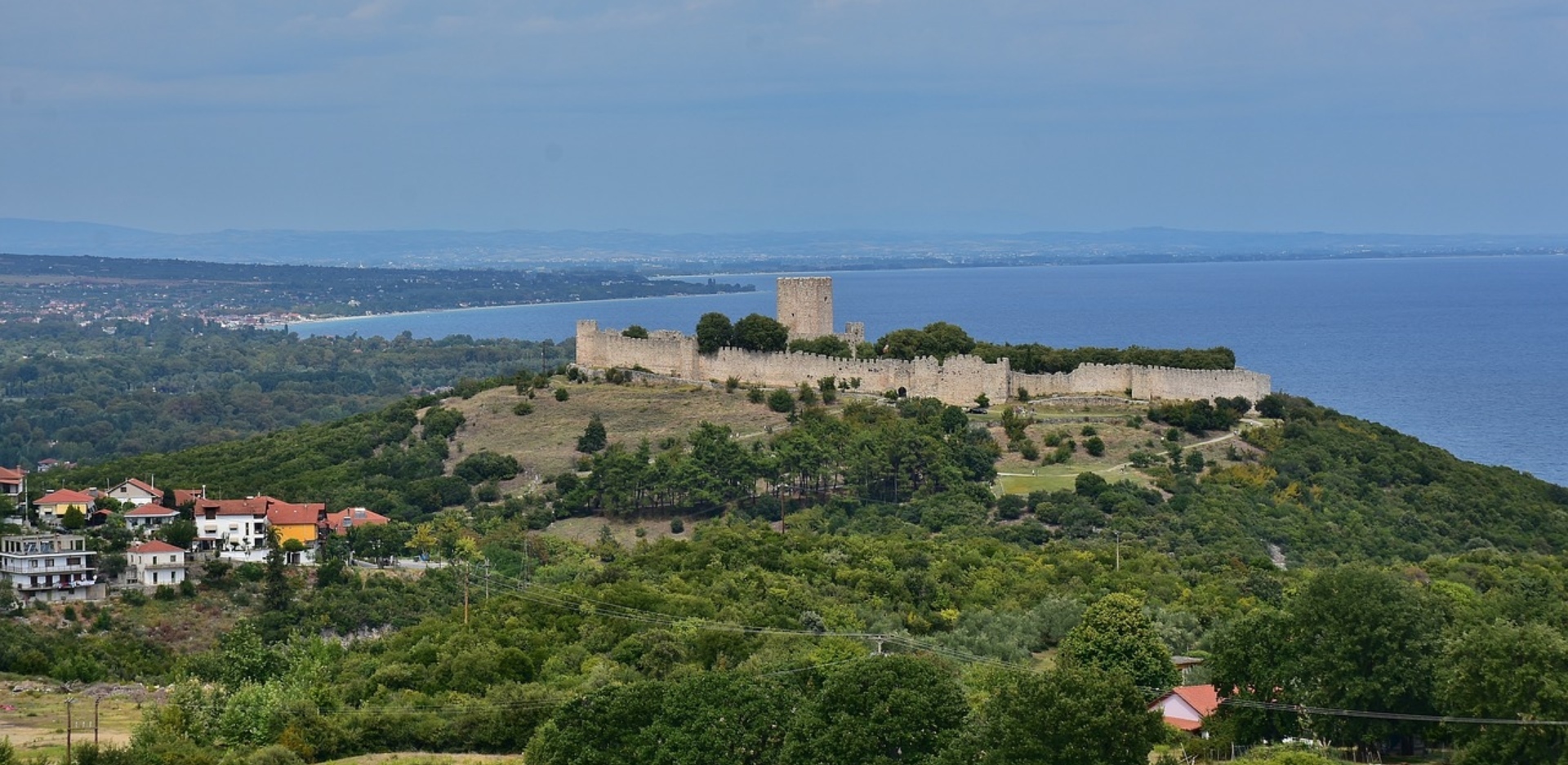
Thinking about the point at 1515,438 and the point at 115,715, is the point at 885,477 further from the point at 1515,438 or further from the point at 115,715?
the point at 1515,438

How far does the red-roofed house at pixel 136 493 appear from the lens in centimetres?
4484

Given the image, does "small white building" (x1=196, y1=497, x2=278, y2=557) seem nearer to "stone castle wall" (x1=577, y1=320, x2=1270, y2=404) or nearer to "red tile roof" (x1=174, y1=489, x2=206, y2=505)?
"red tile roof" (x1=174, y1=489, x2=206, y2=505)

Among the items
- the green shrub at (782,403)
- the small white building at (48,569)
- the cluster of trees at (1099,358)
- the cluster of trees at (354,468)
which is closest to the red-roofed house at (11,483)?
the cluster of trees at (354,468)

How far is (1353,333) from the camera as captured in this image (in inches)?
5246

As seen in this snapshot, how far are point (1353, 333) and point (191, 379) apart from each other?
252 feet

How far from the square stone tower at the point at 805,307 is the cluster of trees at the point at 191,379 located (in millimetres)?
37161

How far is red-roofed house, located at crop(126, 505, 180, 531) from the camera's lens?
41844 millimetres

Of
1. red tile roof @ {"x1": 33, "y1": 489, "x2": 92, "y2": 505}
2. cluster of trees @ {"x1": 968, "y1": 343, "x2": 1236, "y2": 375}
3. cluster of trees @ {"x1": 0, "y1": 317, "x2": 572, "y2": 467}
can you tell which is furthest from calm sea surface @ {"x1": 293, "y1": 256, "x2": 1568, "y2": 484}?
red tile roof @ {"x1": 33, "y1": 489, "x2": 92, "y2": 505}

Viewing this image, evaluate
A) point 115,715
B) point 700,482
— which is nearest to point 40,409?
point 700,482

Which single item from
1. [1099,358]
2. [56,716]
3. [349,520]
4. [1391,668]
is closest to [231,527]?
[349,520]

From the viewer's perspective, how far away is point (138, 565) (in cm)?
3831

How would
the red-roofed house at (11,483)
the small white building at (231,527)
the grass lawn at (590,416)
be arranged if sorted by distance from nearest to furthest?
the small white building at (231,527)
the red-roofed house at (11,483)
the grass lawn at (590,416)

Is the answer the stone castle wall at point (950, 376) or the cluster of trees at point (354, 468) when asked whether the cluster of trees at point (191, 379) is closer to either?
the cluster of trees at point (354, 468)

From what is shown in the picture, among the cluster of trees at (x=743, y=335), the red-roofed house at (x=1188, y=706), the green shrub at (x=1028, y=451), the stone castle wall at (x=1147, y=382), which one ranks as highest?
the cluster of trees at (x=743, y=335)
